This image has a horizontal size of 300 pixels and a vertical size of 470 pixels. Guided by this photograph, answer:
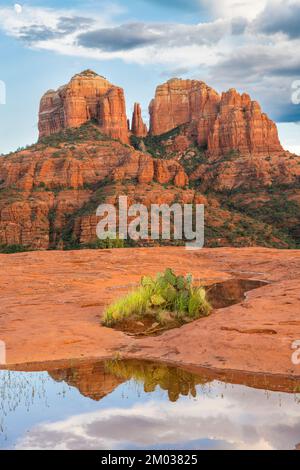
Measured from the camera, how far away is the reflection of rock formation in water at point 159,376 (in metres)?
8.87

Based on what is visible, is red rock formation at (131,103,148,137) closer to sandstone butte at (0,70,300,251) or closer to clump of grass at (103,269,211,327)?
sandstone butte at (0,70,300,251)

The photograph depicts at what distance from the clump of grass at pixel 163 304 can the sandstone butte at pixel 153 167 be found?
48018 millimetres

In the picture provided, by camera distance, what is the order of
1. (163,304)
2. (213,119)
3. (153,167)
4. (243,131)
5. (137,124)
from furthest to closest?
(137,124) < (213,119) < (243,131) < (153,167) < (163,304)

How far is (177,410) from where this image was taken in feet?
25.8

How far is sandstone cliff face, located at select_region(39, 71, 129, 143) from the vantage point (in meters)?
112

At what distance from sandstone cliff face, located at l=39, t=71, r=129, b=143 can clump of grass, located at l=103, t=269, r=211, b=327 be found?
324 feet

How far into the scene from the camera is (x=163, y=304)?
14.6 meters

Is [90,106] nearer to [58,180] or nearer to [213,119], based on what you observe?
[213,119]

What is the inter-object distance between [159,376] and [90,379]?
1237 mm

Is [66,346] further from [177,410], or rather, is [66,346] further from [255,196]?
[255,196]

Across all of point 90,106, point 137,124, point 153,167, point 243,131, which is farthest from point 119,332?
point 137,124

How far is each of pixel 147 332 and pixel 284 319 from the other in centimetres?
332

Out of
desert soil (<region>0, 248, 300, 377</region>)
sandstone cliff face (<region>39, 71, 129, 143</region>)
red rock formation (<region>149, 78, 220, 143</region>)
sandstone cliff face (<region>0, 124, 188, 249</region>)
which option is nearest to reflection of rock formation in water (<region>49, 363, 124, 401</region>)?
desert soil (<region>0, 248, 300, 377</region>)
